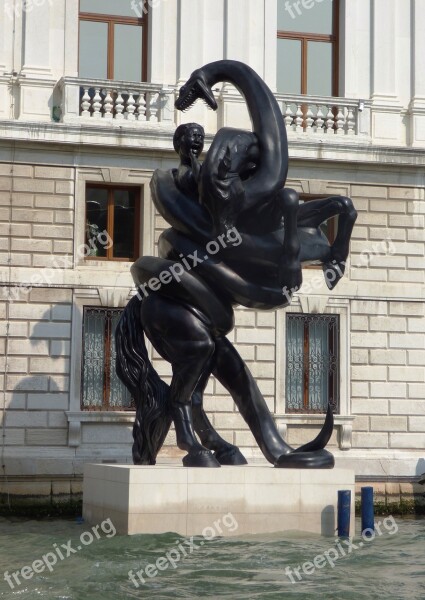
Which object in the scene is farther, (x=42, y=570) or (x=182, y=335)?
(x=182, y=335)

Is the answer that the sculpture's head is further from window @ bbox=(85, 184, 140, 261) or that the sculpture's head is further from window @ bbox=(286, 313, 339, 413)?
window @ bbox=(286, 313, 339, 413)

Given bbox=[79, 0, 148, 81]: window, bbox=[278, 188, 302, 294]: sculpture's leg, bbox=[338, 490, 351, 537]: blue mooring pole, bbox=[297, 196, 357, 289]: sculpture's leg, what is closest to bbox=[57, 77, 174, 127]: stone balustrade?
bbox=[79, 0, 148, 81]: window

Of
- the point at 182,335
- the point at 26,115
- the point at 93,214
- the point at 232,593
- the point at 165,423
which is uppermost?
the point at 26,115

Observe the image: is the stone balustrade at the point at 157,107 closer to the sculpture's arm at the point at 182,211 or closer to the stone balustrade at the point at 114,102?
the stone balustrade at the point at 114,102

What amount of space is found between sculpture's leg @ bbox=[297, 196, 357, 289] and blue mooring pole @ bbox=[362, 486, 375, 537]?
2.46 metres

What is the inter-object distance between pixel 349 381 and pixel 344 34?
21.7 feet

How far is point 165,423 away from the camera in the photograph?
1533 centimetres

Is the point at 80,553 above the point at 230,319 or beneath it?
beneath

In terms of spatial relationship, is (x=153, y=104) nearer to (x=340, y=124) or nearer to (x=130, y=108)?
(x=130, y=108)

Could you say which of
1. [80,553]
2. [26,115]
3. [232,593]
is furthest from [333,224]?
[232,593]

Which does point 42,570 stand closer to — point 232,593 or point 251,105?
point 232,593

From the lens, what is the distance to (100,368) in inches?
947

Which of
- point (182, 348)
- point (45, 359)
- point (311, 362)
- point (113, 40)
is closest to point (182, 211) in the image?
point (182, 348)

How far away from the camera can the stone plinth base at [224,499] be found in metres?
14.3
